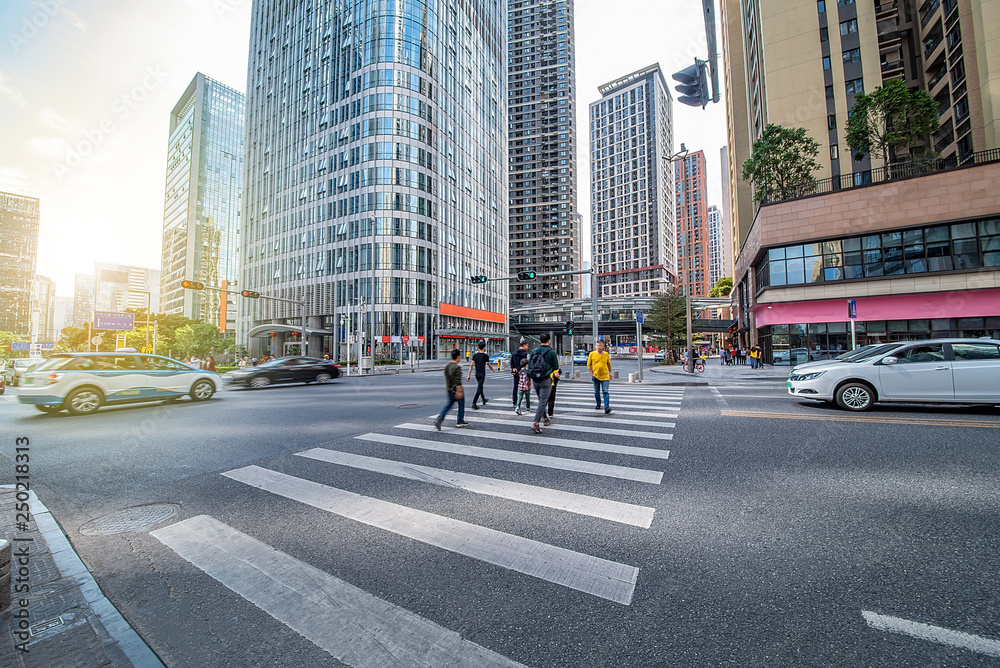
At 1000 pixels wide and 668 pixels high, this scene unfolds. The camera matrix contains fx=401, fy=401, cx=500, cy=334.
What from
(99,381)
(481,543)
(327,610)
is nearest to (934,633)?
(481,543)

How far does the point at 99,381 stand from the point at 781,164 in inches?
1447

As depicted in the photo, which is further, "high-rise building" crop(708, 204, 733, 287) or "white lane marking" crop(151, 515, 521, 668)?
"high-rise building" crop(708, 204, 733, 287)

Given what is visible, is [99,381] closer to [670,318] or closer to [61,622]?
[61,622]

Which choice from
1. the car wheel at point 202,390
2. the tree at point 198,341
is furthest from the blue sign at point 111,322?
the car wheel at point 202,390

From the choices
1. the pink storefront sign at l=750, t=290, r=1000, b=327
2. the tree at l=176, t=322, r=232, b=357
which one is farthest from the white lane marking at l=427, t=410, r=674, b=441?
the tree at l=176, t=322, r=232, b=357

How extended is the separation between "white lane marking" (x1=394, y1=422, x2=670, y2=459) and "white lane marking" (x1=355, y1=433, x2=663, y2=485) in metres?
0.72

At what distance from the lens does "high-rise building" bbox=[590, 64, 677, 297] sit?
125688mm

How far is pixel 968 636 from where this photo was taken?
2.08 meters

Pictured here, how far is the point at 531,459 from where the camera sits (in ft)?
18.8

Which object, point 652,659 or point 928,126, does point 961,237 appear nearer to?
point 928,126

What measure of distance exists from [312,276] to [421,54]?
3118cm

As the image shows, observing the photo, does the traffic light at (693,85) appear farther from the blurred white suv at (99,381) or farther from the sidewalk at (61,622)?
the blurred white suv at (99,381)

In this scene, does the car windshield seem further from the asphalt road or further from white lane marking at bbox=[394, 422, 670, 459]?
white lane marking at bbox=[394, 422, 670, 459]

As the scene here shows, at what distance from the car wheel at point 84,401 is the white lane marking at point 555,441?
27.7 feet
